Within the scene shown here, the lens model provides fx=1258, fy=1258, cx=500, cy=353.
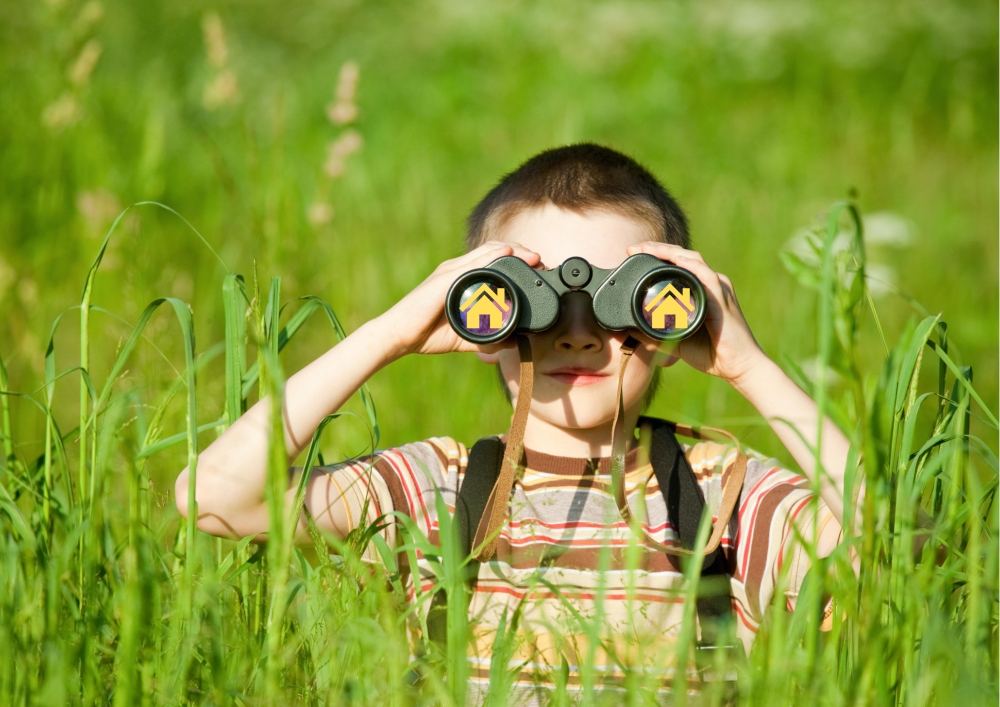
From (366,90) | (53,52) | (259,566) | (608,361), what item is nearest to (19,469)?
(259,566)

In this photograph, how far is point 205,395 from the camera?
2961mm

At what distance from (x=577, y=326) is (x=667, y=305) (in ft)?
0.68

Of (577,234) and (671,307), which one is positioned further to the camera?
(577,234)

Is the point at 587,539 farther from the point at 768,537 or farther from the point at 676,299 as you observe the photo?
the point at 676,299

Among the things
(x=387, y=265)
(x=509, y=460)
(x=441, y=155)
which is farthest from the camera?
(x=441, y=155)

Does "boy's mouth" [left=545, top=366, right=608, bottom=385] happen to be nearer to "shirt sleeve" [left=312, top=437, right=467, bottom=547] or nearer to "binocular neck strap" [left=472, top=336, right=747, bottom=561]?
"binocular neck strap" [left=472, top=336, right=747, bottom=561]

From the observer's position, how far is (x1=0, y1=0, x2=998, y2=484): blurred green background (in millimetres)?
3561

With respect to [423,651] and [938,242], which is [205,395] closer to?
[423,651]

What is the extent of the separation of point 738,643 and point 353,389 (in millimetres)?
744

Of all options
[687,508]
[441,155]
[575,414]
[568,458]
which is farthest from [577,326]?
[441,155]

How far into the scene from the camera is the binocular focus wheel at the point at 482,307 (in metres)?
2.04

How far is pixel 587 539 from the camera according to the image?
87.4 inches

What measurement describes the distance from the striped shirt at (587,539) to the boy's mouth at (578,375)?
16cm

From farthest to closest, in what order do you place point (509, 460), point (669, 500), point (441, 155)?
1. point (441, 155)
2. point (669, 500)
3. point (509, 460)
